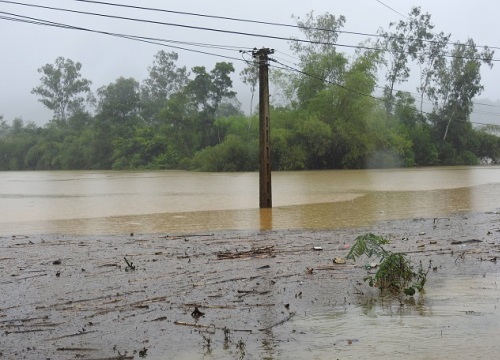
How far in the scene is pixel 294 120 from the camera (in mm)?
55938

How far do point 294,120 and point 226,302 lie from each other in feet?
163

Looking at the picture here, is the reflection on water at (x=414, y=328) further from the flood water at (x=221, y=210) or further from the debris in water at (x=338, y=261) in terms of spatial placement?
the flood water at (x=221, y=210)

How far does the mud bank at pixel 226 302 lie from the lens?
5297 mm

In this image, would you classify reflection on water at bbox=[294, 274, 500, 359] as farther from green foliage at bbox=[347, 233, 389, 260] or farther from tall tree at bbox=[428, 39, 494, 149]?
tall tree at bbox=[428, 39, 494, 149]

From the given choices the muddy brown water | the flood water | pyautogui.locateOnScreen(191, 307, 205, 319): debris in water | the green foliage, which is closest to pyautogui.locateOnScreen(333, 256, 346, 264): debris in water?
the muddy brown water

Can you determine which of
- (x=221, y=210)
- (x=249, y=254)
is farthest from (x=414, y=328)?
(x=221, y=210)

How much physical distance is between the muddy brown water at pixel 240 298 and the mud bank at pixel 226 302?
0.02m

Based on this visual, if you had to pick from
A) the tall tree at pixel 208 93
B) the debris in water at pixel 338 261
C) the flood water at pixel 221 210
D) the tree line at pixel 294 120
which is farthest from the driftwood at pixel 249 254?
the tall tree at pixel 208 93

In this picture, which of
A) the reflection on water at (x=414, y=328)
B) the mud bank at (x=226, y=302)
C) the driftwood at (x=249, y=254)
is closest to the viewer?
the reflection on water at (x=414, y=328)

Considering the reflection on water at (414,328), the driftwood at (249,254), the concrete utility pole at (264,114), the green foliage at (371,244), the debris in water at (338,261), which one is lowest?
the reflection on water at (414,328)

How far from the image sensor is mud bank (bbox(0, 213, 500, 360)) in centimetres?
530

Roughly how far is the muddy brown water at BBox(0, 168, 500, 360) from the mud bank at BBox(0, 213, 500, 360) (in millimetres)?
17

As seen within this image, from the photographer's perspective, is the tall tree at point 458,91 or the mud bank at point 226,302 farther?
the tall tree at point 458,91

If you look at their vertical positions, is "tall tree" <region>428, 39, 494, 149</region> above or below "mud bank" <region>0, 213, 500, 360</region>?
above
